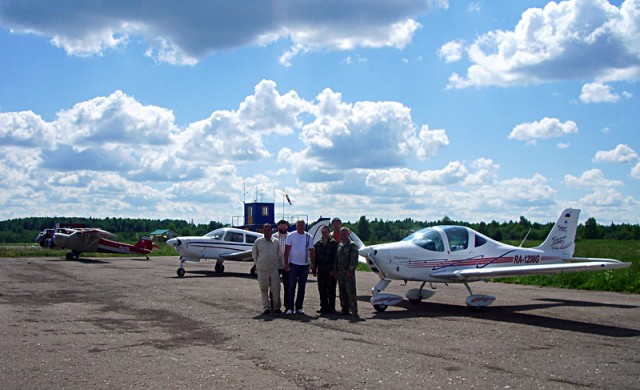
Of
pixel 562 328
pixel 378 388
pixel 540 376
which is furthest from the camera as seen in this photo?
pixel 562 328

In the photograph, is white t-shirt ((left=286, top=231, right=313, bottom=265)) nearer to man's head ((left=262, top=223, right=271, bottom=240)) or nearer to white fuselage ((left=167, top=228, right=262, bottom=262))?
man's head ((left=262, top=223, right=271, bottom=240))

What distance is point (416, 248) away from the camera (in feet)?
45.5

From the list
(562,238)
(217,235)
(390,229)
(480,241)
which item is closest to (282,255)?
(480,241)

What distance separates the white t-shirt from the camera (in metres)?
12.6

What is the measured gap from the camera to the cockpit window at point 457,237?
1422 centimetres

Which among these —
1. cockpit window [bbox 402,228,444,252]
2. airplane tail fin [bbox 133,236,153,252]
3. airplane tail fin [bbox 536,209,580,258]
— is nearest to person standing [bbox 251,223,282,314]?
cockpit window [bbox 402,228,444,252]

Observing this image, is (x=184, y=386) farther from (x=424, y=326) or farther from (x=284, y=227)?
(x=284, y=227)

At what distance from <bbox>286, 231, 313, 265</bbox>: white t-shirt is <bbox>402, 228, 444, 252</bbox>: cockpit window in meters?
2.77

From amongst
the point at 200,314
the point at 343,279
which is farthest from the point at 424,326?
the point at 200,314

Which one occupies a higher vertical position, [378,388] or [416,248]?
[416,248]

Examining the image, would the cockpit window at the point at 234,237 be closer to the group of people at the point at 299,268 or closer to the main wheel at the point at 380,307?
the group of people at the point at 299,268

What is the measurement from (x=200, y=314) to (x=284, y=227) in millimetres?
2555

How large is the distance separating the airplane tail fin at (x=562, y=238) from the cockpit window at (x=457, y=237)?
297 cm

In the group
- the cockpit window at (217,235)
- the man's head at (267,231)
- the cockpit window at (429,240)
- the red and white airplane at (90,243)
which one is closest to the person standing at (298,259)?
the man's head at (267,231)
